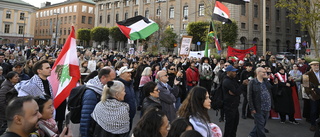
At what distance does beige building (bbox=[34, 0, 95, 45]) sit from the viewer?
235 feet

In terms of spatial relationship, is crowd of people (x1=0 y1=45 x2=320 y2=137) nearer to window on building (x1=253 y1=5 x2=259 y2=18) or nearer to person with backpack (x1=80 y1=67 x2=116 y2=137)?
person with backpack (x1=80 y1=67 x2=116 y2=137)

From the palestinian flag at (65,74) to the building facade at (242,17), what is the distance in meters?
34.5

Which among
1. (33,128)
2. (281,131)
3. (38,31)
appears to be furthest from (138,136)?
(38,31)

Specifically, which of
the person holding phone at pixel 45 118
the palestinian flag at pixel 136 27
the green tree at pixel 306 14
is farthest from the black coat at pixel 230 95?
the green tree at pixel 306 14

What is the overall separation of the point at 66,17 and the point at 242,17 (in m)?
57.2

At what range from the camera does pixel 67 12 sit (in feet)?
246

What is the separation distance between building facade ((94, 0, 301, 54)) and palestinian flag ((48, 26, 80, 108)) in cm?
3450

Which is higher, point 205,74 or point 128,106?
point 205,74

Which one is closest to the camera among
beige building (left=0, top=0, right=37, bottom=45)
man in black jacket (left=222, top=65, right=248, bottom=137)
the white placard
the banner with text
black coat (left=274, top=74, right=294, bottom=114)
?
man in black jacket (left=222, top=65, right=248, bottom=137)

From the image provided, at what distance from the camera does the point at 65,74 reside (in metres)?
4.75

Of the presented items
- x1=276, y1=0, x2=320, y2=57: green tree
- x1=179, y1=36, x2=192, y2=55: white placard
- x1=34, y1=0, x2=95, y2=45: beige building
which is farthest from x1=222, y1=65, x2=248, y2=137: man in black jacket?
x1=34, y1=0, x2=95, y2=45: beige building

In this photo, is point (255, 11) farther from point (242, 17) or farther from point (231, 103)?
point (231, 103)

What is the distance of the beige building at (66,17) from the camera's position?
71750mm

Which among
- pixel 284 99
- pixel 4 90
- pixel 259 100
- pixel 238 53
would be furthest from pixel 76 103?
pixel 238 53
